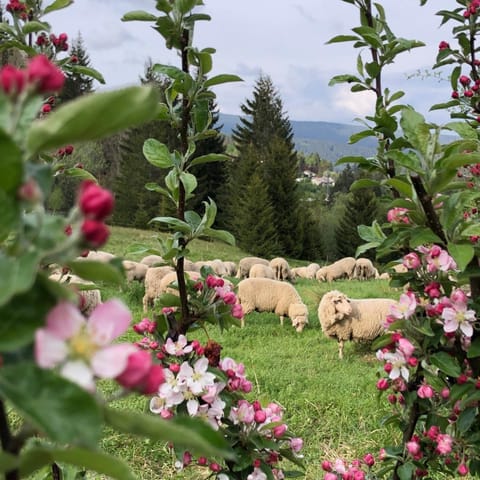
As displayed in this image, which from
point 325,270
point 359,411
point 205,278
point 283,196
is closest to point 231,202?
point 283,196

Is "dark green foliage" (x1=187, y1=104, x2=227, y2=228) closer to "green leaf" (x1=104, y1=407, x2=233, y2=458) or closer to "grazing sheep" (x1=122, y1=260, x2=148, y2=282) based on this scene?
"grazing sheep" (x1=122, y1=260, x2=148, y2=282)

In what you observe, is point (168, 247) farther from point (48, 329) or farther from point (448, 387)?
point (48, 329)

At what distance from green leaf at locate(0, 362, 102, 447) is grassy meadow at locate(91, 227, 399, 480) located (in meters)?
1.45

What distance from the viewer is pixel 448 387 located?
1.46 m

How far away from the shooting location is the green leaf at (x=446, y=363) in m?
1.31

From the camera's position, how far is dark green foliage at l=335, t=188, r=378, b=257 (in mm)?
25156

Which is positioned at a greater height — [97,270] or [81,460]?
[97,270]

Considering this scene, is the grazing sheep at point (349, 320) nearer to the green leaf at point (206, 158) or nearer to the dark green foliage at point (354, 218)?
the green leaf at point (206, 158)

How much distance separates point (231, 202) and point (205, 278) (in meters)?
23.3

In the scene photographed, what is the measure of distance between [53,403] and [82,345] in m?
0.05

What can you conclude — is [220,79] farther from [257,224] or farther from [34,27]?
[257,224]

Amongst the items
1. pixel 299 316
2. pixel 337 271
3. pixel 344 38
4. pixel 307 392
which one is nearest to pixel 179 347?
pixel 344 38

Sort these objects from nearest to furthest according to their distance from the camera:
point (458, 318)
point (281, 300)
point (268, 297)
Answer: point (458, 318) → point (281, 300) → point (268, 297)

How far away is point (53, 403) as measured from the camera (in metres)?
0.35
